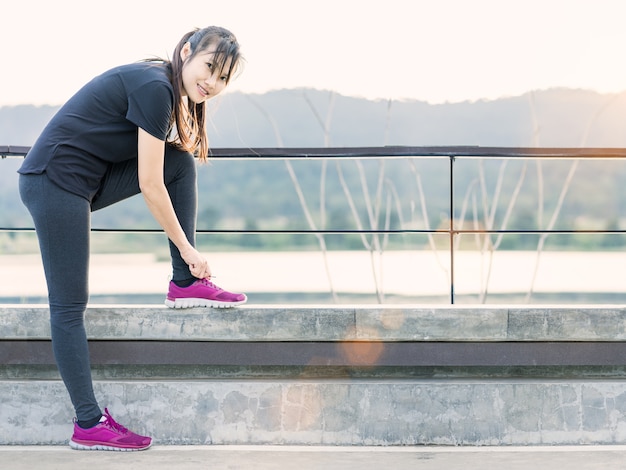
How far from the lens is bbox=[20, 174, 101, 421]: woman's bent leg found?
1997mm

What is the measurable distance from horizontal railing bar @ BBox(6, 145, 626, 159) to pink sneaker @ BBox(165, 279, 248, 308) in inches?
19.7

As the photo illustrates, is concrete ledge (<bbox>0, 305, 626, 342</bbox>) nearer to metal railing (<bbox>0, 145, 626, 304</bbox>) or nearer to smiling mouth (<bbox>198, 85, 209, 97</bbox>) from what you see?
metal railing (<bbox>0, 145, 626, 304</bbox>)

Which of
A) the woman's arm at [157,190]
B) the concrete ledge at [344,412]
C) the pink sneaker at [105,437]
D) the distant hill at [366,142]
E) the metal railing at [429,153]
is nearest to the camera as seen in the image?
the woman's arm at [157,190]

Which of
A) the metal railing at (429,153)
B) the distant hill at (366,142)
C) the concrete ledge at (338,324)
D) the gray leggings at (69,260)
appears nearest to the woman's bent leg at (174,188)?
the gray leggings at (69,260)

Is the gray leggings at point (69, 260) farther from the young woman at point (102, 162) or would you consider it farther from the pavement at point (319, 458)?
the pavement at point (319, 458)

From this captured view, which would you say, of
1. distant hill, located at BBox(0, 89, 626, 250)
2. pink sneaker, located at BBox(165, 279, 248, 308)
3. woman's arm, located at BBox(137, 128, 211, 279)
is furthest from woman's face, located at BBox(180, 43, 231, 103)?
distant hill, located at BBox(0, 89, 626, 250)

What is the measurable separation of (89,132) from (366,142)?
107 ft

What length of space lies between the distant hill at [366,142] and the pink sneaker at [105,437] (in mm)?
28783

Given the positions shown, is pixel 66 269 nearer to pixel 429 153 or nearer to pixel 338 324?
pixel 338 324

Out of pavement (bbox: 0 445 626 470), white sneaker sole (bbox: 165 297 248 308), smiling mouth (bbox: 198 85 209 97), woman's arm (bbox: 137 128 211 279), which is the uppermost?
smiling mouth (bbox: 198 85 209 97)

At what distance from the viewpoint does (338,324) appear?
2.27 meters

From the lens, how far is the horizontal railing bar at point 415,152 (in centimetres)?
255

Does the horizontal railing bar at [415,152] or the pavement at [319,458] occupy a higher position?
the horizontal railing bar at [415,152]

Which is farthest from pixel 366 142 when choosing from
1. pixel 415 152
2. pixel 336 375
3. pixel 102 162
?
Answer: pixel 102 162
